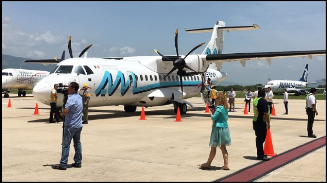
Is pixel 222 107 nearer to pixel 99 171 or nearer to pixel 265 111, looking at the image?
pixel 265 111

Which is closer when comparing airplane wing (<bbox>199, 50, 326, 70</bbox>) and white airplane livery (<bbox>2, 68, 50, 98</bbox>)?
airplane wing (<bbox>199, 50, 326, 70</bbox>)

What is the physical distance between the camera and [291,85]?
64688 mm

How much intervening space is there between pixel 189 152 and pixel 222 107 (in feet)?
6.42

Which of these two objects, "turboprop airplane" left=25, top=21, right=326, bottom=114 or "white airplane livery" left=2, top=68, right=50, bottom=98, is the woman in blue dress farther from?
"white airplane livery" left=2, top=68, right=50, bottom=98

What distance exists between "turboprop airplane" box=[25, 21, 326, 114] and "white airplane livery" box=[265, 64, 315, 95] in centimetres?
3982

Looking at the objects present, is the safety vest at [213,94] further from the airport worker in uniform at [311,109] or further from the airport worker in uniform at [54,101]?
the airport worker in uniform at [311,109]

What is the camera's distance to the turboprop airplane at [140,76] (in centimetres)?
1492

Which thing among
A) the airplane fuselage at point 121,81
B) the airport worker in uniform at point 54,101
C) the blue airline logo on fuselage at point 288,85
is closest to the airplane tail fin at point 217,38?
the airplane fuselage at point 121,81

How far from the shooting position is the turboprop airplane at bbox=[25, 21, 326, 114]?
1492 centimetres

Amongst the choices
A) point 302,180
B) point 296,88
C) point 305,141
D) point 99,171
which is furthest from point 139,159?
point 296,88

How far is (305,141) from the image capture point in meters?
10.1

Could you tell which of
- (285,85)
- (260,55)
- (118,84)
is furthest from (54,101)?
(285,85)

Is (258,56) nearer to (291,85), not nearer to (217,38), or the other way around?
(217,38)

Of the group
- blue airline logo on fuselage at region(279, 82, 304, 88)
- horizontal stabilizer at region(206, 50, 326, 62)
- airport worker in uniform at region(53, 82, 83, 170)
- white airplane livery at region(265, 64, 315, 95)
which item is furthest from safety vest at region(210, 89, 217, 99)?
blue airline logo on fuselage at region(279, 82, 304, 88)
